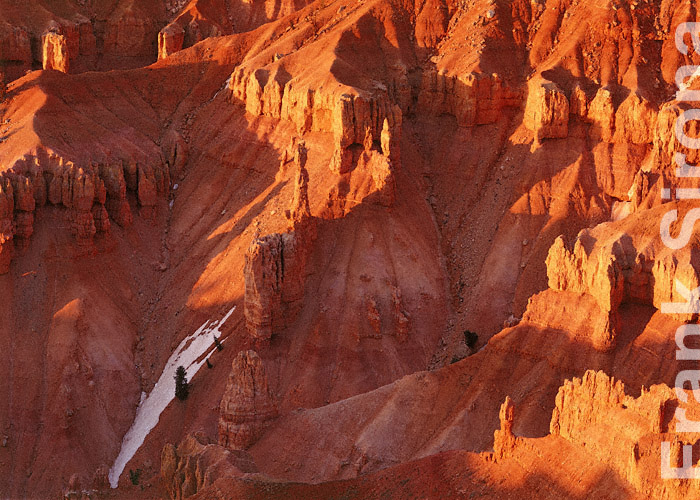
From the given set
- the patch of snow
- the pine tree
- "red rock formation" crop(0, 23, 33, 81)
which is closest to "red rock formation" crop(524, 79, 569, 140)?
the pine tree

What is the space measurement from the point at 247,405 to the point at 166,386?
1642 cm

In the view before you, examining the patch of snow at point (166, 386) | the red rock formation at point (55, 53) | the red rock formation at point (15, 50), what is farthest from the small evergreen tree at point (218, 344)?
the red rock formation at point (15, 50)

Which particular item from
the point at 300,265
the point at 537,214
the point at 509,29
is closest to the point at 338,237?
the point at 300,265

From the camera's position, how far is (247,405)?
3317 inches

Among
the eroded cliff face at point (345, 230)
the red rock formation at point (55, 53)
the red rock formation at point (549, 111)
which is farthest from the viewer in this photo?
the red rock formation at point (55, 53)

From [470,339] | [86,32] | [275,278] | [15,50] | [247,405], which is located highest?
[86,32]

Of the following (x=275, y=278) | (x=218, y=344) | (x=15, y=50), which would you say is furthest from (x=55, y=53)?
(x=275, y=278)

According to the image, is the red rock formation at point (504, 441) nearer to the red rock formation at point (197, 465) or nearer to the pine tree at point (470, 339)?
the red rock formation at point (197, 465)

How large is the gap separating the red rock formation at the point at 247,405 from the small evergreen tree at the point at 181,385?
11487 millimetres

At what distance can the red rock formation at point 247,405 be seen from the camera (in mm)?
84000

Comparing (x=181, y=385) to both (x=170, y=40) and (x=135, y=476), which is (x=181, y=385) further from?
(x=170, y=40)

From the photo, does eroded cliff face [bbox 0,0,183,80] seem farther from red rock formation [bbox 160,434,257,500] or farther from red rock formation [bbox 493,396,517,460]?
red rock formation [bbox 493,396,517,460]

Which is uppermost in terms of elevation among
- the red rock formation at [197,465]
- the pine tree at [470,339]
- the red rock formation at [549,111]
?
the red rock formation at [549,111]

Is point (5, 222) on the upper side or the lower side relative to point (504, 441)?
upper
